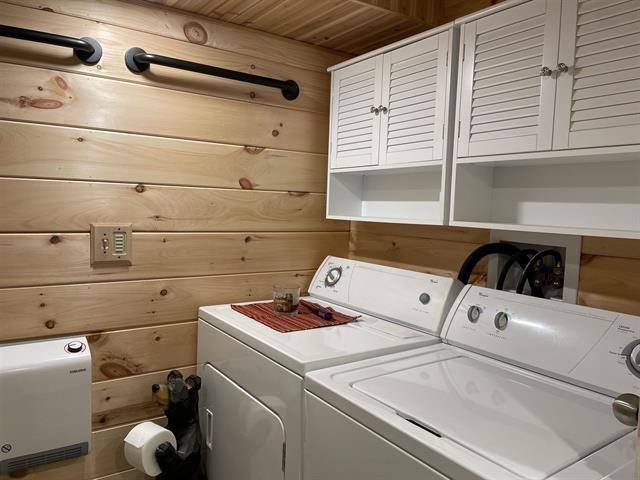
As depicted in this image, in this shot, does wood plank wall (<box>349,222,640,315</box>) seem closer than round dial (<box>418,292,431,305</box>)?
Yes

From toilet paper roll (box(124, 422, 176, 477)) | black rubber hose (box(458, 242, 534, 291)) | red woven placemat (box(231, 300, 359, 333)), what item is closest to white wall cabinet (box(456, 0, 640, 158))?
black rubber hose (box(458, 242, 534, 291))

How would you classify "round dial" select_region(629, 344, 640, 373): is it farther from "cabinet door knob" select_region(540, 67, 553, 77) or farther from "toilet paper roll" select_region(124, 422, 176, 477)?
"toilet paper roll" select_region(124, 422, 176, 477)

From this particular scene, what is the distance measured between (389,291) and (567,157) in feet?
2.55

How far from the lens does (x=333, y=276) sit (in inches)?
80.6

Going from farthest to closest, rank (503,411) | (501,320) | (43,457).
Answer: (43,457) < (501,320) < (503,411)

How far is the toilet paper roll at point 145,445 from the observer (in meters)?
1.57

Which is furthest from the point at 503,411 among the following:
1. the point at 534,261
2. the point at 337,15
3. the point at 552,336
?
the point at 337,15

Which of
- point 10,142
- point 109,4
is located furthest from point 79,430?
point 109,4

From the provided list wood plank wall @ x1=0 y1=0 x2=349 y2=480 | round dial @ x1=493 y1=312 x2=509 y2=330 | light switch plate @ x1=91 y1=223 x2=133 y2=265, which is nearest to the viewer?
round dial @ x1=493 y1=312 x2=509 y2=330

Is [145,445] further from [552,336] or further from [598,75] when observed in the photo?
[598,75]

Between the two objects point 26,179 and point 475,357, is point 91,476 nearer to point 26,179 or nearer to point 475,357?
point 26,179

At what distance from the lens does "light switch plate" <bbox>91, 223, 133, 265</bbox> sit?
1.64 metres

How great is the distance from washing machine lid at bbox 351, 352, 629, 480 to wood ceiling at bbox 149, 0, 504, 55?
4.15ft

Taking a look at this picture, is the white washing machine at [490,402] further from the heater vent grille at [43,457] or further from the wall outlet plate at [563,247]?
the heater vent grille at [43,457]
